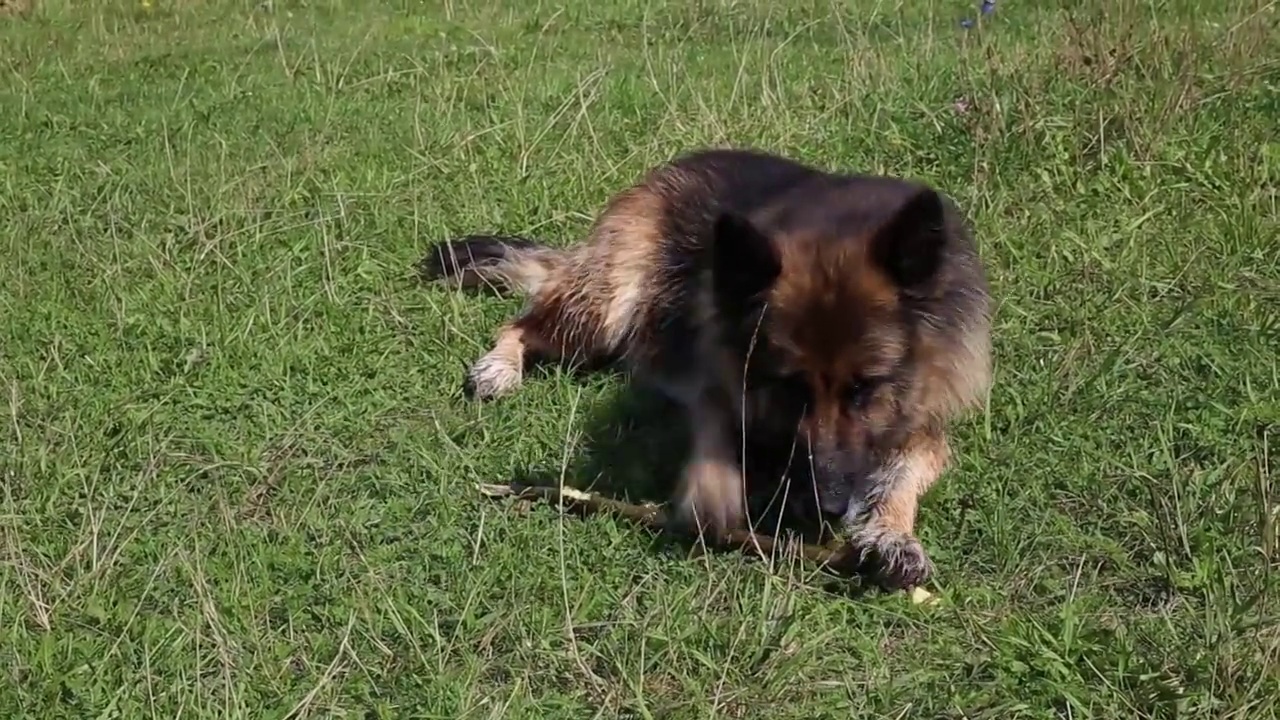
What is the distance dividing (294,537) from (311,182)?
3.18 metres

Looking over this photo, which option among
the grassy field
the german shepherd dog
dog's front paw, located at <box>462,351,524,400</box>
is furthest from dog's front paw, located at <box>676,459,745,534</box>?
dog's front paw, located at <box>462,351,524,400</box>

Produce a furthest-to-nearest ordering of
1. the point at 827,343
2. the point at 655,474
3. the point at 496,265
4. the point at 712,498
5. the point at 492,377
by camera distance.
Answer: the point at 496,265 < the point at 492,377 < the point at 655,474 < the point at 712,498 < the point at 827,343

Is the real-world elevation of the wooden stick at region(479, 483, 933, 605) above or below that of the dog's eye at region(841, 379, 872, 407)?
below

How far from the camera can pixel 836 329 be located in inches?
145

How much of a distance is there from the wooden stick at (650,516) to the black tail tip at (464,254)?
5.38 feet

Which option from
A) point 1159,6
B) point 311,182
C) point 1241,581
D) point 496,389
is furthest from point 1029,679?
point 1159,6

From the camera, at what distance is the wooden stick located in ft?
12.6

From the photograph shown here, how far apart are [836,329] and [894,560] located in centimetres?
68

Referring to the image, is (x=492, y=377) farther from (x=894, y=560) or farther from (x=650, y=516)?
(x=894, y=560)

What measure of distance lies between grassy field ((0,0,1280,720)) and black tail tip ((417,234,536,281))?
0.11m

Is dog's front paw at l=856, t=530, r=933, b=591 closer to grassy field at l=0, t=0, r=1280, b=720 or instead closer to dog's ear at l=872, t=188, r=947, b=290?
grassy field at l=0, t=0, r=1280, b=720

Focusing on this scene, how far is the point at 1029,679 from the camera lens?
314 cm

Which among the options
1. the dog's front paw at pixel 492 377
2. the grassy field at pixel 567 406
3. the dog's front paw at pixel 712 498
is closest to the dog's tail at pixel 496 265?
the grassy field at pixel 567 406

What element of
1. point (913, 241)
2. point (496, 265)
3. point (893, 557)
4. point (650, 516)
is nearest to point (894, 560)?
point (893, 557)
